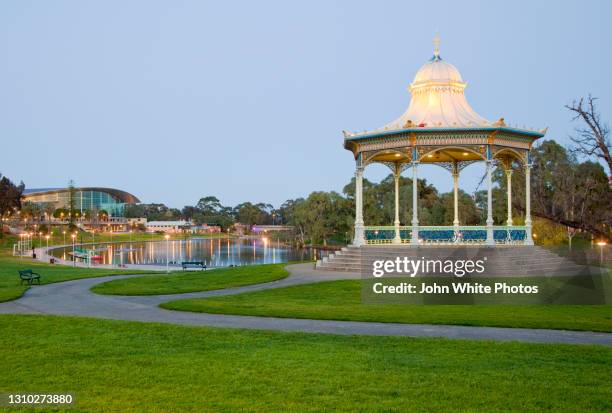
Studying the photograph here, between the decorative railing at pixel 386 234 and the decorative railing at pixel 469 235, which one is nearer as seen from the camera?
the decorative railing at pixel 469 235

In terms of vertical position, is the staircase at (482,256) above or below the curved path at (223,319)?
above

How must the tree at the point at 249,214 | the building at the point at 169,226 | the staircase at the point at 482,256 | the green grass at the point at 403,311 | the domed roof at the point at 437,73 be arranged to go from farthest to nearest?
the tree at the point at 249,214 < the building at the point at 169,226 < the domed roof at the point at 437,73 < the staircase at the point at 482,256 < the green grass at the point at 403,311

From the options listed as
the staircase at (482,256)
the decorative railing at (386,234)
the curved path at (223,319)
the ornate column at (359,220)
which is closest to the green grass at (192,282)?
the curved path at (223,319)

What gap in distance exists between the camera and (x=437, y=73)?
2470 centimetres

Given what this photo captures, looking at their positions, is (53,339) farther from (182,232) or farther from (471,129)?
(182,232)

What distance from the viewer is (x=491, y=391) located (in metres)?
6.41

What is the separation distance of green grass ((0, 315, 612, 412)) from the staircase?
12.0 metres

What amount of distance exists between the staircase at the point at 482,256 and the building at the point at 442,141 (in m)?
0.87

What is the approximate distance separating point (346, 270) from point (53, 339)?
13.7 metres

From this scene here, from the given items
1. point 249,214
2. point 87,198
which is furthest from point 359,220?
point 87,198

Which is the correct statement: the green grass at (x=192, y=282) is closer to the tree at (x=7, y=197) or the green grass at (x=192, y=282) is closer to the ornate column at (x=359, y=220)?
the ornate column at (x=359, y=220)

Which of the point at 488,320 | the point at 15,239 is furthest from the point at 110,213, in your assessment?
the point at 488,320

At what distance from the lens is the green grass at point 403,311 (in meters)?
11.1

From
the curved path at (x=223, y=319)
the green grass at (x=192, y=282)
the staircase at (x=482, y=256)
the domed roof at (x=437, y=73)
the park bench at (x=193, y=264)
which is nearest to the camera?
the curved path at (x=223, y=319)
